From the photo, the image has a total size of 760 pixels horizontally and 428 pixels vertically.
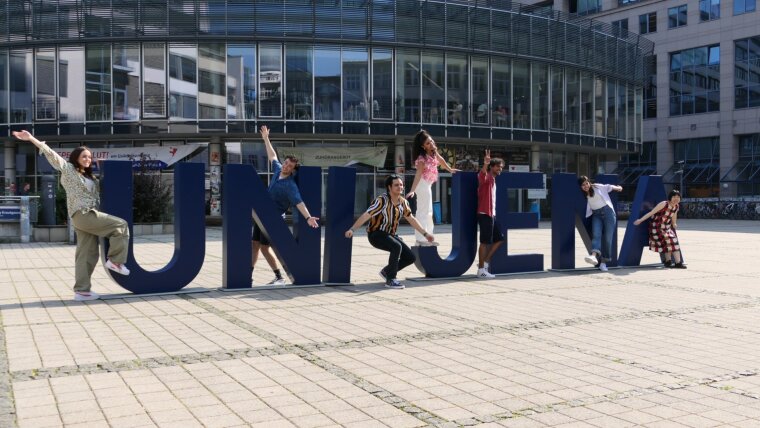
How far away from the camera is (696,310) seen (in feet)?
26.0

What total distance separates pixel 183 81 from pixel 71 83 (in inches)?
178

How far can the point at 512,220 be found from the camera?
11008 millimetres

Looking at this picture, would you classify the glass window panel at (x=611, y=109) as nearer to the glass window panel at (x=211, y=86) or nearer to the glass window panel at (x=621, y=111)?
the glass window panel at (x=621, y=111)

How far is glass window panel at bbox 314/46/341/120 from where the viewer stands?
28.8 m

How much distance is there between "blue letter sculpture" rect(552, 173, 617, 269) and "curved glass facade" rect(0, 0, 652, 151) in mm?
17873

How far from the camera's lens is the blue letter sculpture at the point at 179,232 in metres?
8.50

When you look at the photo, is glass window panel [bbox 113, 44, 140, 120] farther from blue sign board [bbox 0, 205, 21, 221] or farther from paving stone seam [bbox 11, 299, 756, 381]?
paving stone seam [bbox 11, 299, 756, 381]

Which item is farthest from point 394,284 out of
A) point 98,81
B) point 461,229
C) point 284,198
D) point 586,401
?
point 98,81

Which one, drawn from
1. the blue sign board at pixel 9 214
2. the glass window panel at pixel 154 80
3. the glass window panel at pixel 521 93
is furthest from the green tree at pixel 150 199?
the glass window panel at pixel 521 93

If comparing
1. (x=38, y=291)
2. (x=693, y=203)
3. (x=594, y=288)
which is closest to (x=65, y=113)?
(x=38, y=291)

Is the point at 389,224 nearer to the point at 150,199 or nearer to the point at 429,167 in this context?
the point at 429,167

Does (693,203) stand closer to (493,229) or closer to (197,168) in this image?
(493,229)

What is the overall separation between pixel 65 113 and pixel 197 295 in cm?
2290

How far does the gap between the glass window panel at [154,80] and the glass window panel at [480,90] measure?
12746 mm
